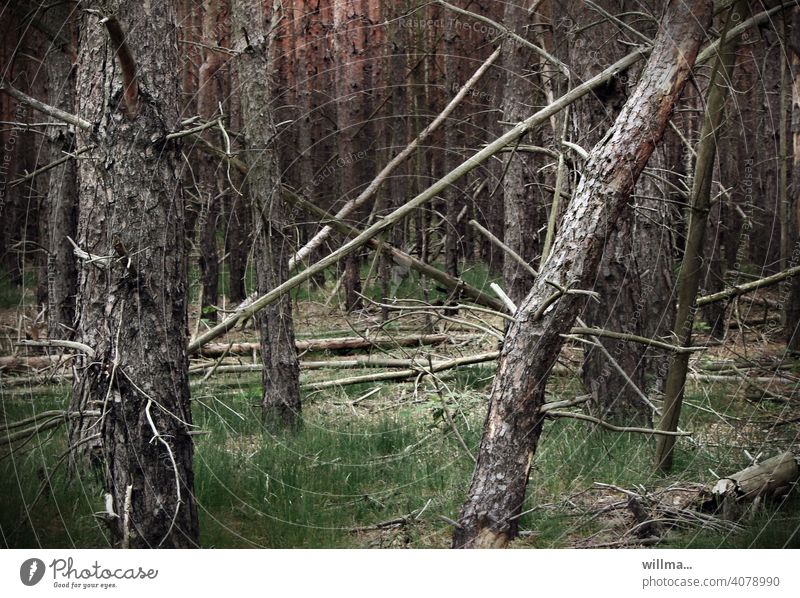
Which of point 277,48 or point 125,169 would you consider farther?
point 277,48

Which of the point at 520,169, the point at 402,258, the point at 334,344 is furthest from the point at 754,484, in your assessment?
the point at 334,344

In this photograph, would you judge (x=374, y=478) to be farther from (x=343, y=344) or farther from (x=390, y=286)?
(x=343, y=344)

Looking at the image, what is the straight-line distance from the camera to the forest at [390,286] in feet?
8.41

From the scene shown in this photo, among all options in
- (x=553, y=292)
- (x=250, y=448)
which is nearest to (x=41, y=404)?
(x=250, y=448)

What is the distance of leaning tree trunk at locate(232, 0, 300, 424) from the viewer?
389 centimetres

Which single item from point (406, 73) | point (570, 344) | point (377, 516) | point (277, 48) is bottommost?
point (377, 516)

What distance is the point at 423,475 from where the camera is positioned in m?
3.06

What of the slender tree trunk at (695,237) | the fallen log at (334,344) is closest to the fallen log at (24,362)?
the fallen log at (334,344)

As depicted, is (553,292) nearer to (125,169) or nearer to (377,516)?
(377,516)

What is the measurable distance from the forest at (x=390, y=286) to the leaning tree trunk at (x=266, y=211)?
0.02 metres

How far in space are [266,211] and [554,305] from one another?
1764 millimetres

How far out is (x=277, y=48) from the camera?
449 cm

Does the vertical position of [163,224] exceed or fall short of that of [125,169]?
it falls short

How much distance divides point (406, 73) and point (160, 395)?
208 cm
